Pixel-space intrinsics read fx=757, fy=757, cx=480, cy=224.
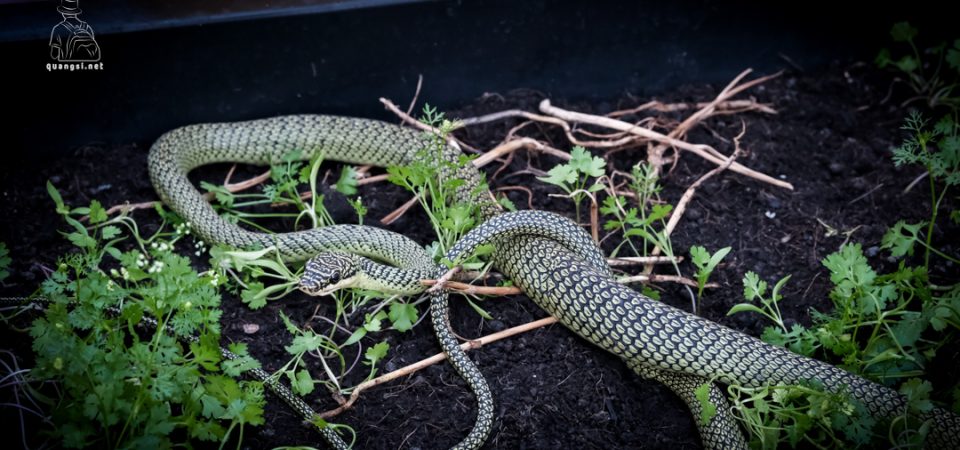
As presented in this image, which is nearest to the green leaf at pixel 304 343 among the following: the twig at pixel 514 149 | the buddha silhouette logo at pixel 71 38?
the twig at pixel 514 149

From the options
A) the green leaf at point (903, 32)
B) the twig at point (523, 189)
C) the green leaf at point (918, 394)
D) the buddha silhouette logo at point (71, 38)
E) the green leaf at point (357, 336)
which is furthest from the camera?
the green leaf at point (903, 32)

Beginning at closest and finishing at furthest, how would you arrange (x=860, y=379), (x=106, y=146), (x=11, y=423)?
(x=11, y=423)
(x=860, y=379)
(x=106, y=146)

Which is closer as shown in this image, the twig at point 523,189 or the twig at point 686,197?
the twig at point 686,197

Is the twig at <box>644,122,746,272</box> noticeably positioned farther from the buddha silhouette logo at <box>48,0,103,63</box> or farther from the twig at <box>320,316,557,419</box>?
the buddha silhouette logo at <box>48,0,103,63</box>

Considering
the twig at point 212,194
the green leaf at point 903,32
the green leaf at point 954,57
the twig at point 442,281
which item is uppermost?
the green leaf at point 903,32

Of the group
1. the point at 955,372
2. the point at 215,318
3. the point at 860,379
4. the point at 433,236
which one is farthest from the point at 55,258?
the point at 955,372

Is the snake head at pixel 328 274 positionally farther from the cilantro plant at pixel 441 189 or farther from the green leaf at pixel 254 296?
the cilantro plant at pixel 441 189

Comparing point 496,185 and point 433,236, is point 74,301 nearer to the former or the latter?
point 433,236
